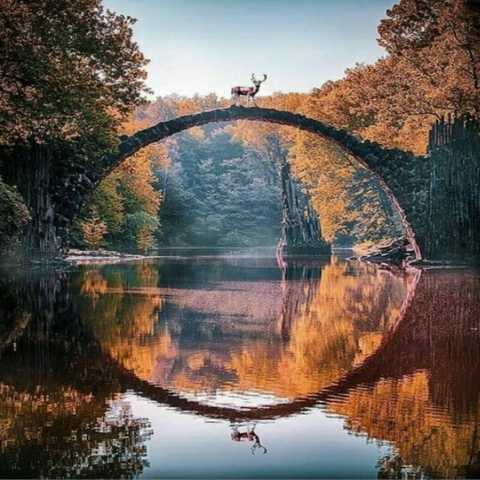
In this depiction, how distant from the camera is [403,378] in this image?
36.7 ft

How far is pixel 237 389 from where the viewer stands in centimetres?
1062

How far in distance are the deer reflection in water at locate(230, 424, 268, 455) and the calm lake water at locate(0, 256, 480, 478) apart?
0.03 metres

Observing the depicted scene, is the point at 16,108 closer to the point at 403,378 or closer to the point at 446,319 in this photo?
the point at 446,319

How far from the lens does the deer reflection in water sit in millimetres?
7801

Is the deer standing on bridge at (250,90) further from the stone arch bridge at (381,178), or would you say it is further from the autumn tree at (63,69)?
the autumn tree at (63,69)

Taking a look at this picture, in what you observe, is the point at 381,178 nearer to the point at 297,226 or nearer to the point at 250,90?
the point at 250,90

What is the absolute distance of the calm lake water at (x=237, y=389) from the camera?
7.38 meters

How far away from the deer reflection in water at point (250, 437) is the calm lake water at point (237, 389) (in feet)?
0.09

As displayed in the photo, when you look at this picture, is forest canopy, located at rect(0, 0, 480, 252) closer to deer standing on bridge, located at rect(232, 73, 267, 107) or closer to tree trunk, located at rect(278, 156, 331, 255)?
tree trunk, located at rect(278, 156, 331, 255)

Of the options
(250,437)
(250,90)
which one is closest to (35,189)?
(250,90)

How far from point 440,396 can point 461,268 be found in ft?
97.0

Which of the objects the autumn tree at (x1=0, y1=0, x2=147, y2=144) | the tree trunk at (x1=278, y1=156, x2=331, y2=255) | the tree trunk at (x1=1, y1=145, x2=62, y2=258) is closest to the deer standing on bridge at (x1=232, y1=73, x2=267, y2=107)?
the autumn tree at (x1=0, y1=0, x2=147, y2=144)

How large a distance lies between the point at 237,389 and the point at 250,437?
2.43 m

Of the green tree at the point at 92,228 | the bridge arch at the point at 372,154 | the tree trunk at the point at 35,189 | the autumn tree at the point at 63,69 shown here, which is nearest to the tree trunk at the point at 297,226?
A: the green tree at the point at 92,228
